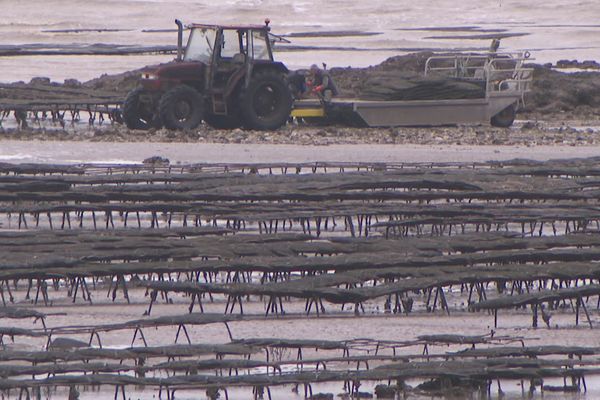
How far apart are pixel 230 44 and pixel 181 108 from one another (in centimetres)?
119

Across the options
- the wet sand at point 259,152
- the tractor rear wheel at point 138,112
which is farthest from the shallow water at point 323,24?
the wet sand at point 259,152

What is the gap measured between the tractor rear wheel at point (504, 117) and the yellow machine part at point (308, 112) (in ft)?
9.52

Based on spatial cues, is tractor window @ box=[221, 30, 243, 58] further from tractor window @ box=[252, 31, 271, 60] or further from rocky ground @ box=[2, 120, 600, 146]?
rocky ground @ box=[2, 120, 600, 146]

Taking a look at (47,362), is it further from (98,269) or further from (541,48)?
(541,48)

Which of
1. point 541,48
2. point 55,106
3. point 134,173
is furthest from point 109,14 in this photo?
point 134,173

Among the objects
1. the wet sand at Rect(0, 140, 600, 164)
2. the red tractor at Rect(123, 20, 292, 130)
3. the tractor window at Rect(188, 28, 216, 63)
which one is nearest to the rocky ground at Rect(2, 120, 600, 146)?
the red tractor at Rect(123, 20, 292, 130)

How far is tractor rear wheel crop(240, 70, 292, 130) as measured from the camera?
18.0 m

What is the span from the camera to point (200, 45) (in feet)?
60.3

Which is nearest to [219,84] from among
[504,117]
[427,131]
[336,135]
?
[336,135]

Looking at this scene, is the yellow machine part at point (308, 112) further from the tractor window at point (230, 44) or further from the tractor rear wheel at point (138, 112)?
the tractor rear wheel at point (138, 112)

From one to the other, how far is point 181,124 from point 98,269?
30.8 feet

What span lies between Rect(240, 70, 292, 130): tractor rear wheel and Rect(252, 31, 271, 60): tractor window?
0.30 meters

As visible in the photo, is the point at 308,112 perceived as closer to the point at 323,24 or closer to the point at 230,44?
the point at 230,44

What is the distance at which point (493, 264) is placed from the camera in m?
9.48
